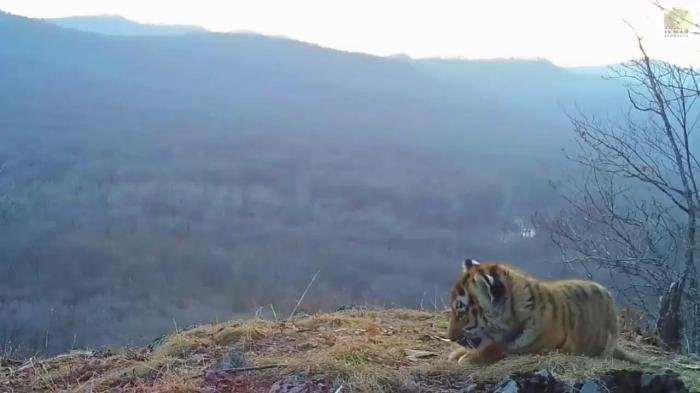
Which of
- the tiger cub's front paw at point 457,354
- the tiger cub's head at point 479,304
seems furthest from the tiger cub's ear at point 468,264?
the tiger cub's front paw at point 457,354

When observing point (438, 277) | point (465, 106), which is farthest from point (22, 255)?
point (465, 106)

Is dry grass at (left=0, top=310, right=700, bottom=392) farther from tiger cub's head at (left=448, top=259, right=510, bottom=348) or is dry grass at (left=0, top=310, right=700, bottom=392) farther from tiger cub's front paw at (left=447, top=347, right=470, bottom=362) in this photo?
tiger cub's head at (left=448, top=259, right=510, bottom=348)

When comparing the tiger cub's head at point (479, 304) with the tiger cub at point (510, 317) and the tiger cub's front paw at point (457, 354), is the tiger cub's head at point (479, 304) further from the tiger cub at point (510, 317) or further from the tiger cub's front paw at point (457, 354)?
the tiger cub's front paw at point (457, 354)

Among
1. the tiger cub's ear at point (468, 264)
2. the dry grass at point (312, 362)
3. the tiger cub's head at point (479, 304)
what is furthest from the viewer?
the tiger cub's ear at point (468, 264)

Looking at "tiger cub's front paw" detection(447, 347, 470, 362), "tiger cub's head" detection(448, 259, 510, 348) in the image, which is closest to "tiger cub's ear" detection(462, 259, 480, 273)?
"tiger cub's head" detection(448, 259, 510, 348)

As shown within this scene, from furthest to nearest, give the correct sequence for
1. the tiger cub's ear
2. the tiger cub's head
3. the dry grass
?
the tiger cub's ear
the tiger cub's head
the dry grass

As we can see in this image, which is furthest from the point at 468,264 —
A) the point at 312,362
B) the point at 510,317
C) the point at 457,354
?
the point at 312,362

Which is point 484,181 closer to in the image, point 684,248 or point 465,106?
point 684,248

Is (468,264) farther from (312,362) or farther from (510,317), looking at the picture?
(312,362)
